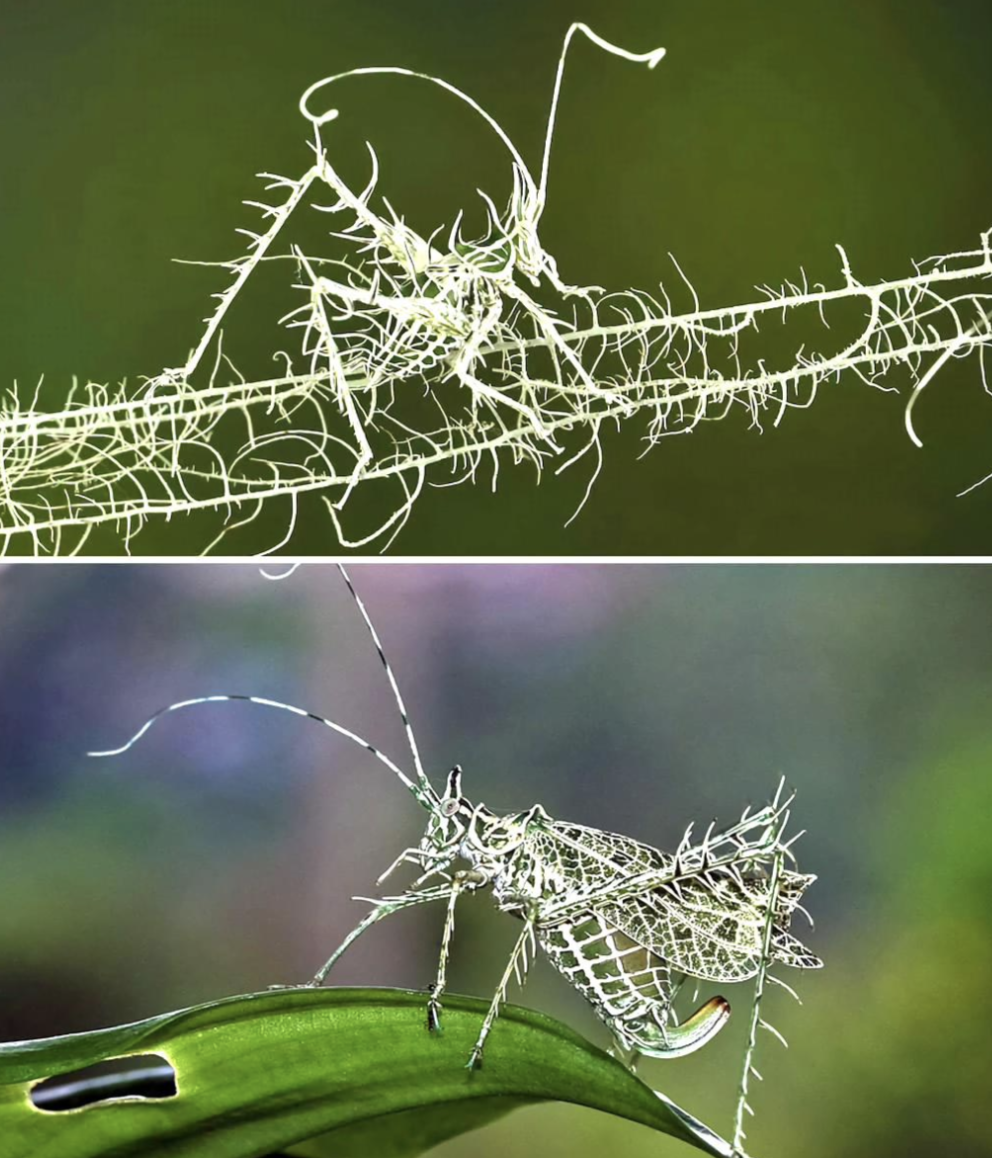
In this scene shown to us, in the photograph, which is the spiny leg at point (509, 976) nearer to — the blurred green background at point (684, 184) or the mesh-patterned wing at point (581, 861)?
the mesh-patterned wing at point (581, 861)

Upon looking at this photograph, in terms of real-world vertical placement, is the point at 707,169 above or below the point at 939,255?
above

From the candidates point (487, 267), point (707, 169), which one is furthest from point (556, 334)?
point (707, 169)

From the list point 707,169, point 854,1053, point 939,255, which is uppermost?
point 707,169

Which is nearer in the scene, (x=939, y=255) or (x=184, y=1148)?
(x=184, y=1148)

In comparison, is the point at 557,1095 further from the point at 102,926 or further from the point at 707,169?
the point at 707,169

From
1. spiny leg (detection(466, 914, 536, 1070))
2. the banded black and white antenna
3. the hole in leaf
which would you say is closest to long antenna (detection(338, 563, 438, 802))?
the banded black and white antenna
